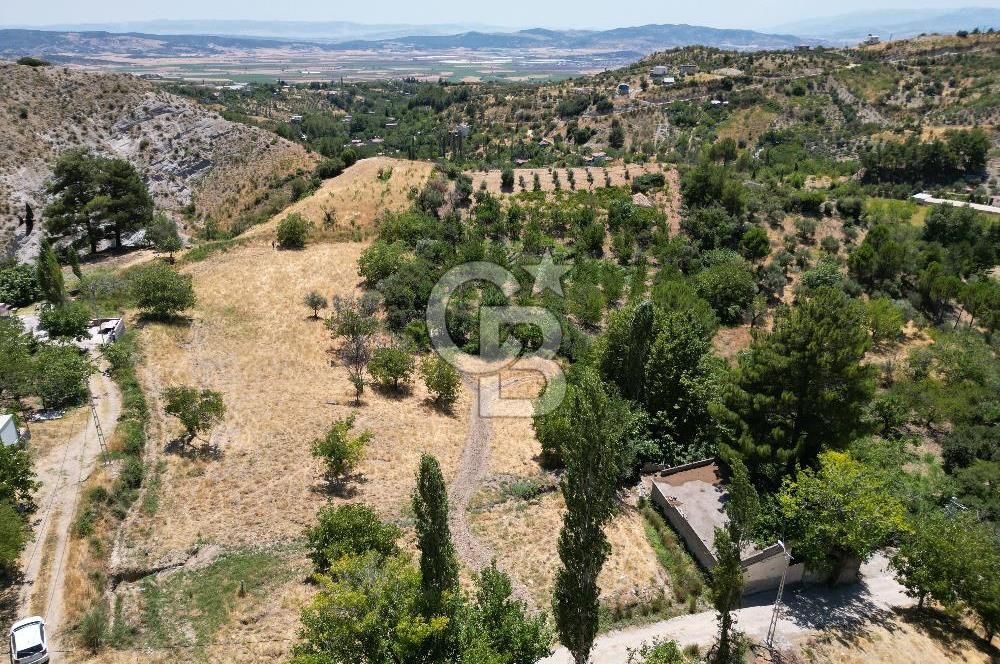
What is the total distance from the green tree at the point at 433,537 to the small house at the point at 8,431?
1820 centimetres

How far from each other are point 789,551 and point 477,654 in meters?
14.2

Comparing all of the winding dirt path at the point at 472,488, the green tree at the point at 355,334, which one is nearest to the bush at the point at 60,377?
the green tree at the point at 355,334

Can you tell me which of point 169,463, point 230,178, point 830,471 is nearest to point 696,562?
point 830,471

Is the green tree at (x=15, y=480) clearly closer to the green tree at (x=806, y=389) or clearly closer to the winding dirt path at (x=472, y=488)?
the winding dirt path at (x=472, y=488)

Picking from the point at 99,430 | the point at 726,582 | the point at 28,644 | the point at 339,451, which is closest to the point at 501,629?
the point at 726,582

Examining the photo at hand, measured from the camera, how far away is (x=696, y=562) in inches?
928

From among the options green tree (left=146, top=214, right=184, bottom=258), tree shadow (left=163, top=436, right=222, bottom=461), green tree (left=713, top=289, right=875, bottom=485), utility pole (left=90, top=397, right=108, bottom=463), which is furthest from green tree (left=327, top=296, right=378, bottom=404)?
green tree (left=713, top=289, right=875, bottom=485)

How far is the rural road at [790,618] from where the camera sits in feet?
65.2

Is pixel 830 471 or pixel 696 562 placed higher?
pixel 830 471

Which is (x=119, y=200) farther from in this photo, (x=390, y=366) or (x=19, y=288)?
(x=390, y=366)

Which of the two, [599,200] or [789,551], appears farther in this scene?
[599,200]

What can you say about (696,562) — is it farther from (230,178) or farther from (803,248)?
(230,178)

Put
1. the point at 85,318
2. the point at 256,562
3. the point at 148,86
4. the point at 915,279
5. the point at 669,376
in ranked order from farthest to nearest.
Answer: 1. the point at 148,86
2. the point at 915,279
3. the point at 85,318
4. the point at 669,376
5. the point at 256,562

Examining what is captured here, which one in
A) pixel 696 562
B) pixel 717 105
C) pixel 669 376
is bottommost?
pixel 696 562
